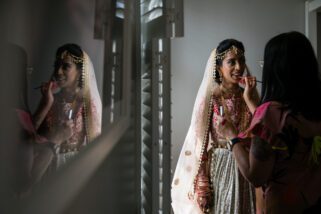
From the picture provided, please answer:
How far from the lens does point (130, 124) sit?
1.71ft

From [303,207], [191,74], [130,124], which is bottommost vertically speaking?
[303,207]

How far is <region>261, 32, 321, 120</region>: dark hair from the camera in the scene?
3.75 feet

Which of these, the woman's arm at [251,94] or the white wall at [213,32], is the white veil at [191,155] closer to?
the white wall at [213,32]

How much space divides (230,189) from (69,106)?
0.99 m

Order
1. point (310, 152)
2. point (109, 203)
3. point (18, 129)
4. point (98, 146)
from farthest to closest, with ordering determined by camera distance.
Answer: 1. point (310, 152)
2. point (109, 203)
3. point (98, 146)
4. point (18, 129)

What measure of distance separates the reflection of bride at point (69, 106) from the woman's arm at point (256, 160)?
2.59 feet

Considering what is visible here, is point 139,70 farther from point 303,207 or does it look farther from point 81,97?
point 303,207

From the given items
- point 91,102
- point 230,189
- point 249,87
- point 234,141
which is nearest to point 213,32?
point 249,87

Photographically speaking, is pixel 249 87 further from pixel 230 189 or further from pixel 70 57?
pixel 70 57

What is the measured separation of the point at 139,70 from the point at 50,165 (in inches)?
13.8

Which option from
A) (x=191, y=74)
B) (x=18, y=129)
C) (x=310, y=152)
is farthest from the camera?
(x=191, y=74)

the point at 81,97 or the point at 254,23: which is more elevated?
the point at 254,23

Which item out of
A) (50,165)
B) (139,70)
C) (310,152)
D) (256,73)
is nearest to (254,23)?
(256,73)

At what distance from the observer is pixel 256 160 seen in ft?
3.73
